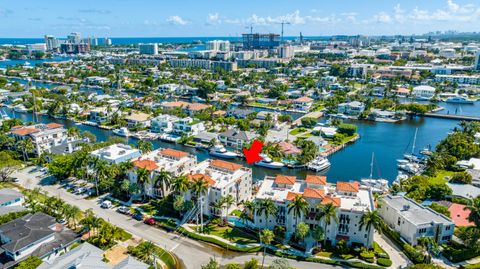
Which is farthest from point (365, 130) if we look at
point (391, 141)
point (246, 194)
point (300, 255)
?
point (300, 255)

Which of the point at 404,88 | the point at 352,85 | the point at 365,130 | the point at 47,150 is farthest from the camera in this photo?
the point at 352,85

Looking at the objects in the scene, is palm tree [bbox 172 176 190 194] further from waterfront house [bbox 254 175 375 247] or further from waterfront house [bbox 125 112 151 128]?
waterfront house [bbox 125 112 151 128]

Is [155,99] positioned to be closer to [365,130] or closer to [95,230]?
[365,130]

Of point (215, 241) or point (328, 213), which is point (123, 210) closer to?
point (215, 241)

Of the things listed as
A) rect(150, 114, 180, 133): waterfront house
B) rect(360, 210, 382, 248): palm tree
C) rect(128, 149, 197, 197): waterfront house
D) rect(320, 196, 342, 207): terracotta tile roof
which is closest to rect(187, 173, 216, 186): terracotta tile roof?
rect(128, 149, 197, 197): waterfront house

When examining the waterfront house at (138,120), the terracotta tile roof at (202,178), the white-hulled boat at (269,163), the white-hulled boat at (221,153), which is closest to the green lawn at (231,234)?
the terracotta tile roof at (202,178)

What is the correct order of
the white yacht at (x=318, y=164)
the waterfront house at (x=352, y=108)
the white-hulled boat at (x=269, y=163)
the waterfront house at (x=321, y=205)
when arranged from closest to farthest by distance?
the waterfront house at (x=321, y=205)
the white yacht at (x=318, y=164)
the white-hulled boat at (x=269, y=163)
the waterfront house at (x=352, y=108)

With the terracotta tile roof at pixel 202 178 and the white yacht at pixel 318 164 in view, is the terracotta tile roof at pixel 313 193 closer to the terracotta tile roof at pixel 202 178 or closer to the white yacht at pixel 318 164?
the terracotta tile roof at pixel 202 178

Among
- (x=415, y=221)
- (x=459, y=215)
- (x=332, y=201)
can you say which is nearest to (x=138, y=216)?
(x=332, y=201)
